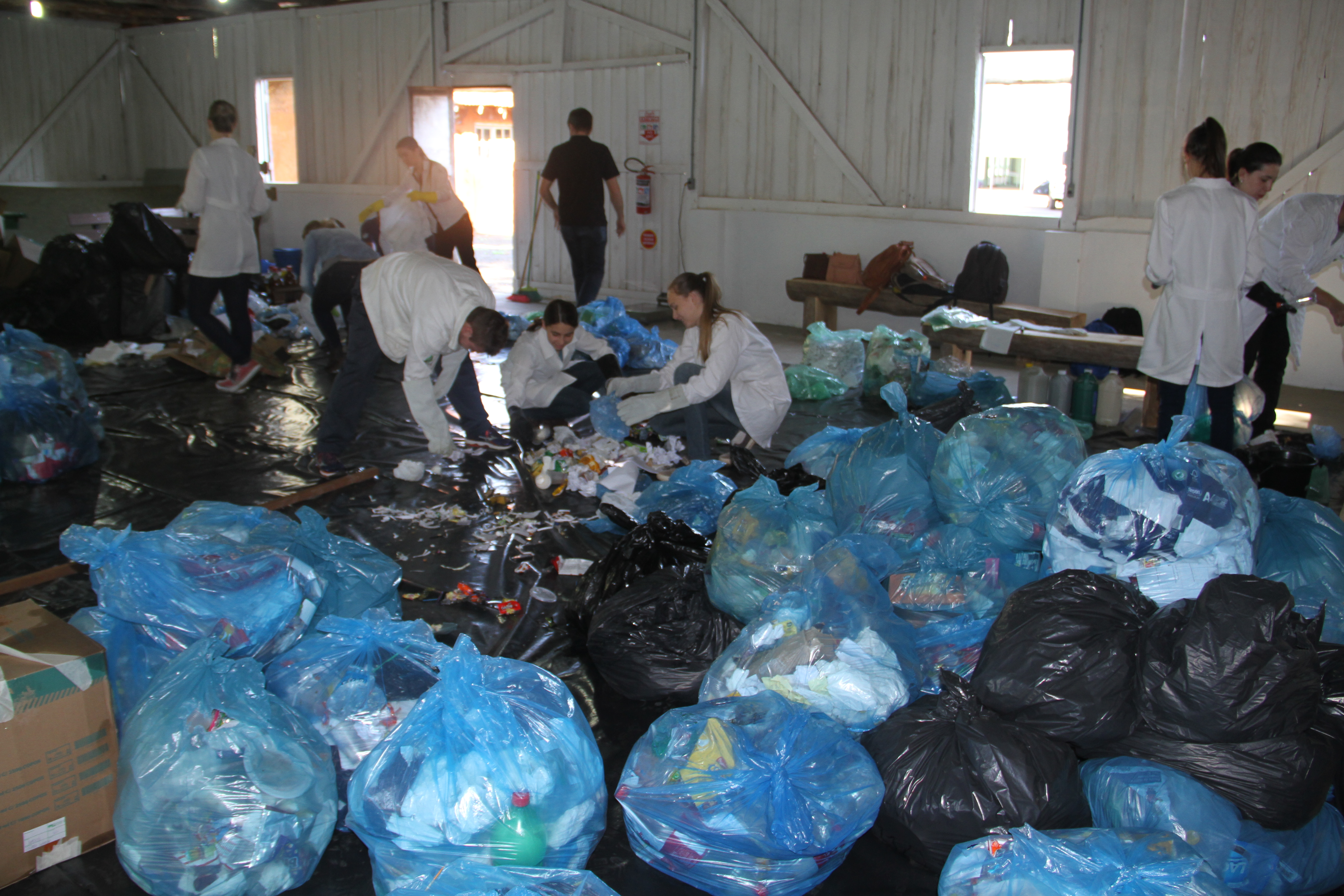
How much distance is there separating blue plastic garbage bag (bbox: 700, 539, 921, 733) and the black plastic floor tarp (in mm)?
312

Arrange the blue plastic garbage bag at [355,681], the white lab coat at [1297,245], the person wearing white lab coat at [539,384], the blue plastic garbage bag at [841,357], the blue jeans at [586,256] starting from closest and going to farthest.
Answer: the blue plastic garbage bag at [355,681] < the white lab coat at [1297,245] < the person wearing white lab coat at [539,384] < the blue plastic garbage bag at [841,357] < the blue jeans at [586,256]

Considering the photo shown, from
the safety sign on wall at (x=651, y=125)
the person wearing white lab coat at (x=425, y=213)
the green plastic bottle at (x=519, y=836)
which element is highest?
the safety sign on wall at (x=651, y=125)

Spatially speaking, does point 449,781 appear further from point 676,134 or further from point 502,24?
point 502,24

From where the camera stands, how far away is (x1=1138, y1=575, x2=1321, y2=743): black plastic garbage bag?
197 centimetres

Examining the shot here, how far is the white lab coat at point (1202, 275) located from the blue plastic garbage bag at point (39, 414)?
4.98m

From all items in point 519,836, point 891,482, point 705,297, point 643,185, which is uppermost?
point 643,185

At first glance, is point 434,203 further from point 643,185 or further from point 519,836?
point 519,836

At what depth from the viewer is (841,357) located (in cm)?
657

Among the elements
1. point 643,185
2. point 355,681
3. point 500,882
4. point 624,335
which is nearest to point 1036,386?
point 624,335

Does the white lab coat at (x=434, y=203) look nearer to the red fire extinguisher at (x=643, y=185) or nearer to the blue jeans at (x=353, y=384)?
the red fire extinguisher at (x=643, y=185)

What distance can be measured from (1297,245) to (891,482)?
3123 mm

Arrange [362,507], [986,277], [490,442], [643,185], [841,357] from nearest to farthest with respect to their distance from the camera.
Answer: [362,507], [490,442], [841,357], [986,277], [643,185]

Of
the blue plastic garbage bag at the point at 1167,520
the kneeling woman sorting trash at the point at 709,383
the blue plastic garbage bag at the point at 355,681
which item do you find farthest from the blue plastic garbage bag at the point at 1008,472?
the kneeling woman sorting trash at the point at 709,383

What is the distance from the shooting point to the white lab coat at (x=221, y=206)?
18.8ft
